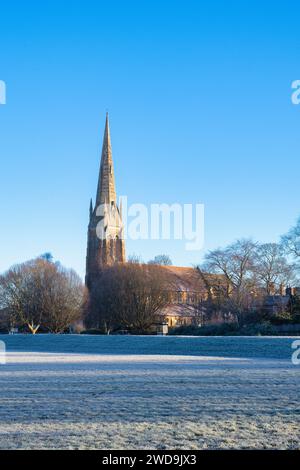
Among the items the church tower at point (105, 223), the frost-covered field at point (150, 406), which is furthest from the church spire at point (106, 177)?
the frost-covered field at point (150, 406)

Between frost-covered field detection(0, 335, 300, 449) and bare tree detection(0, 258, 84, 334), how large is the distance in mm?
42080

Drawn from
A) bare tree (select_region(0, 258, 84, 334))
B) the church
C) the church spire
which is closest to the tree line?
bare tree (select_region(0, 258, 84, 334))

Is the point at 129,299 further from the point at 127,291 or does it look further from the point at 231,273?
the point at 231,273

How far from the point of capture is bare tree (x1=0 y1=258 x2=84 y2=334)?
63125mm

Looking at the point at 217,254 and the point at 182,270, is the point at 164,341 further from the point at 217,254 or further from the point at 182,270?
the point at 182,270

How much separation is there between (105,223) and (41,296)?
47697mm

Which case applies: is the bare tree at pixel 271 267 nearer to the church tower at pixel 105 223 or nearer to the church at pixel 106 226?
the church at pixel 106 226

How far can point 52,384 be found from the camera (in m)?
14.8

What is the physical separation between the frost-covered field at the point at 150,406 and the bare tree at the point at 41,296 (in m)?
42.1

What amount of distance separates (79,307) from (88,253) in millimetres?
46144

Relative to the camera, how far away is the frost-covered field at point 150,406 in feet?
26.6

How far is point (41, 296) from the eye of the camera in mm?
63500

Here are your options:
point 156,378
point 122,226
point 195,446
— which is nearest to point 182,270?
point 122,226

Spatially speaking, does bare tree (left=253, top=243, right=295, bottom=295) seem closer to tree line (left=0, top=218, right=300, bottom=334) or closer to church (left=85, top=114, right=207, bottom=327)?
tree line (left=0, top=218, right=300, bottom=334)
